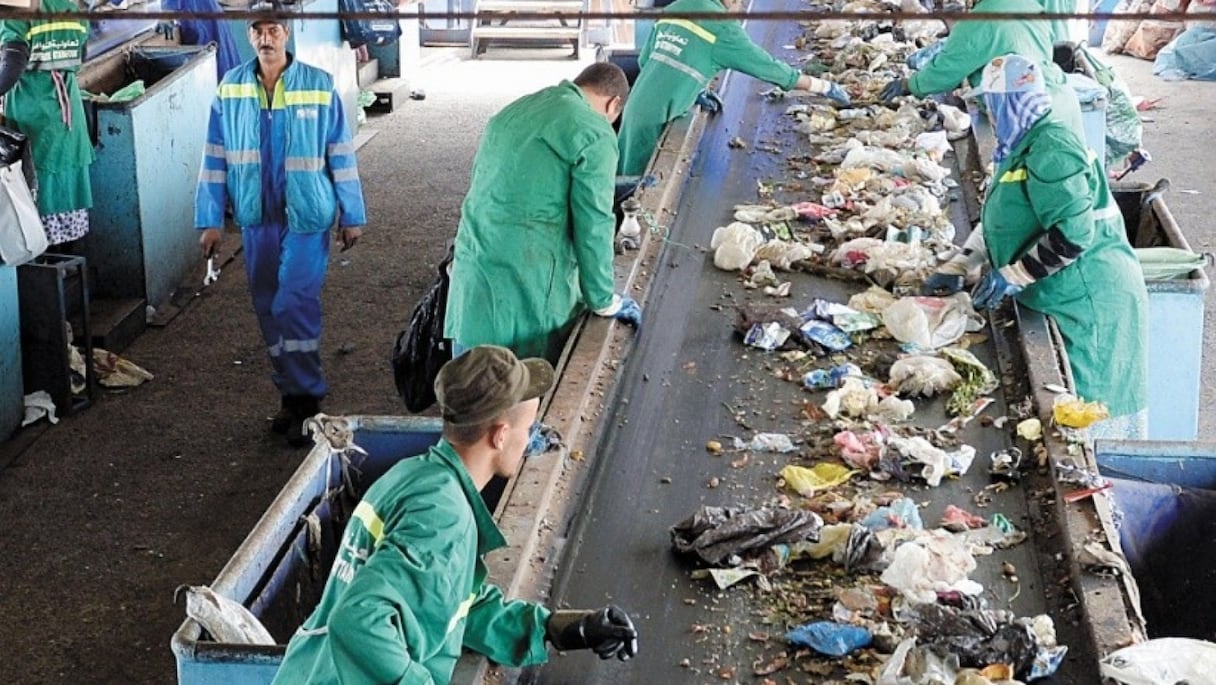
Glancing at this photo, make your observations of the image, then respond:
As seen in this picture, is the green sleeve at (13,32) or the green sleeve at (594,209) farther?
the green sleeve at (13,32)

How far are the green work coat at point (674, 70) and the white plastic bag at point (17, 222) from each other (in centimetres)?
252

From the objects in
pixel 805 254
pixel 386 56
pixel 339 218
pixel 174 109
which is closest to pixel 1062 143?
pixel 805 254

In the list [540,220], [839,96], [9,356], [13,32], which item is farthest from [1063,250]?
[13,32]

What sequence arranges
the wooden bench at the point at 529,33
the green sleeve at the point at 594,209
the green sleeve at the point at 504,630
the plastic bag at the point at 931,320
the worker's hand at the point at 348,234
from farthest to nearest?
the wooden bench at the point at 529,33, the worker's hand at the point at 348,234, the plastic bag at the point at 931,320, the green sleeve at the point at 594,209, the green sleeve at the point at 504,630

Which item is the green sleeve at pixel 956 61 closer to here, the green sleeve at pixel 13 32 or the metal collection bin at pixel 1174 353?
the metal collection bin at pixel 1174 353

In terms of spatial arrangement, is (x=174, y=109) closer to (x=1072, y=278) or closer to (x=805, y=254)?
(x=805, y=254)

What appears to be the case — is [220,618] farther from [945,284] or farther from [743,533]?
[945,284]

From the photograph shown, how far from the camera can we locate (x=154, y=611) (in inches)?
210

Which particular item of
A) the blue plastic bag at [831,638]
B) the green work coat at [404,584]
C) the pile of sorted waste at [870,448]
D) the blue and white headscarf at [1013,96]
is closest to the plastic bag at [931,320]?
the pile of sorted waste at [870,448]

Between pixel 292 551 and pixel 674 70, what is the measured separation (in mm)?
3829

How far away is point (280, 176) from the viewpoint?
6094 millimetres

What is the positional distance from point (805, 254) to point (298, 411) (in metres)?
2.26

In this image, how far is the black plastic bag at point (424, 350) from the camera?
210 inches

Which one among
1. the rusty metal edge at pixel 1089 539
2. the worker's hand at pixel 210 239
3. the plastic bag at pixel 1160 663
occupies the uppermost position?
the plastic bag at pixel 1160 663
